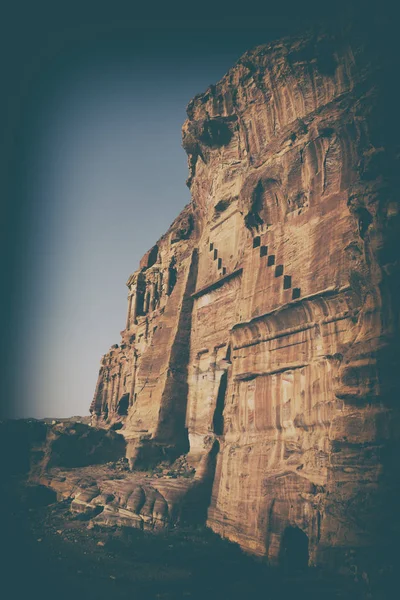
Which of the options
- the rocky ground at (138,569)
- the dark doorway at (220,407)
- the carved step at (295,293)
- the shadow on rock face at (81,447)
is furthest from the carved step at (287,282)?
the shadow on rock face at (81,447)

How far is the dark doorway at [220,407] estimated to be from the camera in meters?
35.0

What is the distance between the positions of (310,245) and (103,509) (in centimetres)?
1905

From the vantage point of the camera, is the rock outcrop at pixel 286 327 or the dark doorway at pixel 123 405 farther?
the dark doorway at pixel 123 405

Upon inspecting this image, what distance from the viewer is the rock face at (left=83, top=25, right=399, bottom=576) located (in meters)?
20.9

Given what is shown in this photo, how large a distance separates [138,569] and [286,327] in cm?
1268

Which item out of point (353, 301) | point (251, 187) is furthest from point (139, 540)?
point (251, 187)

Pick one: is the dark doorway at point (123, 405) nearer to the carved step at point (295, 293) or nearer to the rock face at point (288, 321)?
the rock face at point (288, 321)

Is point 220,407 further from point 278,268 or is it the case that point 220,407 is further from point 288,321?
point 278,268

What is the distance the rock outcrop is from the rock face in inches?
3.3

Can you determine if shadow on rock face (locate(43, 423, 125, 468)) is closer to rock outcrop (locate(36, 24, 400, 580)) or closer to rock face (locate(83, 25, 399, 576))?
rock outcrop (locate(36, 24, 400, 580))

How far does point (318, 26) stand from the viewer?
30.8 metres

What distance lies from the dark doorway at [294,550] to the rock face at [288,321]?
8cm

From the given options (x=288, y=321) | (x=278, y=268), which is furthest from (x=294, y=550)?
(x=278, y=268)

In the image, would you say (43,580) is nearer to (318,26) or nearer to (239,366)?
(239,366)
